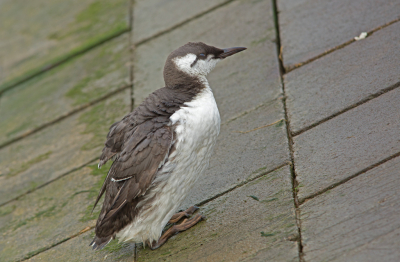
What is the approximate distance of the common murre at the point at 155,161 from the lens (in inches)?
125

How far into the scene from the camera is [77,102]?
589cm

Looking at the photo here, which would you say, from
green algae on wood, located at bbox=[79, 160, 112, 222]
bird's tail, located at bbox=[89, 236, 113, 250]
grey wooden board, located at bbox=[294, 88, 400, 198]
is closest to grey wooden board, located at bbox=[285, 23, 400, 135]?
grey wooden board, located at bbox=[294, 88, 400, 198]

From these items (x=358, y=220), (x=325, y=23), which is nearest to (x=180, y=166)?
(x=358, y=220)

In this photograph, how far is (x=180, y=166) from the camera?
3225mm

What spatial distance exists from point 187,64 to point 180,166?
0.87 metres

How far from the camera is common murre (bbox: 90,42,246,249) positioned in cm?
318

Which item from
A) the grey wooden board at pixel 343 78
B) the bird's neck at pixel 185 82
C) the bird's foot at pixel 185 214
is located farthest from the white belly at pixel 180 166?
the grey wooden board at pixel 343 78

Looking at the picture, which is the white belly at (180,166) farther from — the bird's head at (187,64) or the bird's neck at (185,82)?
the bird's head at (187,64)

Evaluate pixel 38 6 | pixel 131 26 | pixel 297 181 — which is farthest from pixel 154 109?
pixel 38 6

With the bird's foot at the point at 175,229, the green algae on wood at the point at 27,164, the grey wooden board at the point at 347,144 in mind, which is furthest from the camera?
the green algae on wood at the point at 27,164

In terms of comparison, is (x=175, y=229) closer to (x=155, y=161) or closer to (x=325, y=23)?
(x=155, y=161)

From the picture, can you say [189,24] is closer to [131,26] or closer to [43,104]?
[131,26]

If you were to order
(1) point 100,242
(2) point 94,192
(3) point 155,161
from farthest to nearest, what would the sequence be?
(2) point 94,192, (1) point 100,242, (3) point 155,161

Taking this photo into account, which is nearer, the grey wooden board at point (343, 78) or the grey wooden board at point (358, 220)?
the grey wooden board at point (358, 220)
